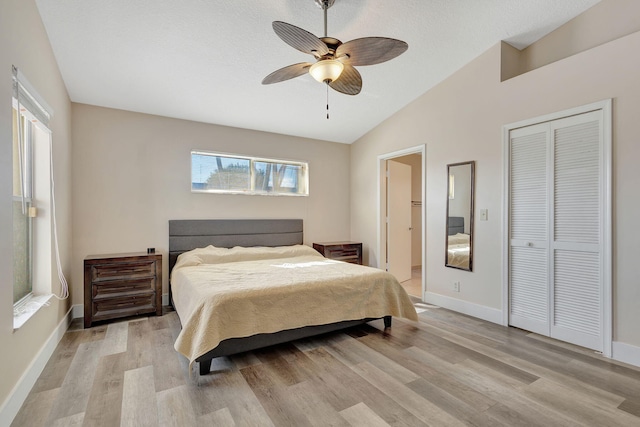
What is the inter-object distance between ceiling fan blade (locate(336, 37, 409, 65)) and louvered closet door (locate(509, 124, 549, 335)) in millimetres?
1843

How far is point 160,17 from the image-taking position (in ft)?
8.05

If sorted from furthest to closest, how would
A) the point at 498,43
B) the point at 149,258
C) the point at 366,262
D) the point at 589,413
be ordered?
1. the point at 366,262
2. the point at 149,258
3. the point at 498,43
4. the point at 589,413

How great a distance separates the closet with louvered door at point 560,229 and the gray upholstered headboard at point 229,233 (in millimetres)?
2944

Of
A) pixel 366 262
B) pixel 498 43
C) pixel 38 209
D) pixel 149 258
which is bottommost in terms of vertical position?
pixel 366 262

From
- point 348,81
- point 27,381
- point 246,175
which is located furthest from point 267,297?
point 246,175

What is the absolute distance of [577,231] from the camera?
2.74m

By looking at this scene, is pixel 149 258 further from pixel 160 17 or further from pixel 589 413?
pixel 589 413

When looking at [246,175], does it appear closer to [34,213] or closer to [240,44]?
[240,44]

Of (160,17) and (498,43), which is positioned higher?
(498,43)

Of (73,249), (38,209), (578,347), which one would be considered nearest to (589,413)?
(578,347)

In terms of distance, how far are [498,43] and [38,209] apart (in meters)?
4.59

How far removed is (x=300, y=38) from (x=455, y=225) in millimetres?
2788

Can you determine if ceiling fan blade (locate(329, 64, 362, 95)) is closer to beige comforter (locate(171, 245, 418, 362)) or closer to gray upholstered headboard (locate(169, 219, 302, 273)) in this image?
beige comforter (locate(171, 245, 418, 362))

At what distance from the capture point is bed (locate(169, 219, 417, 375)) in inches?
A: 89.6
